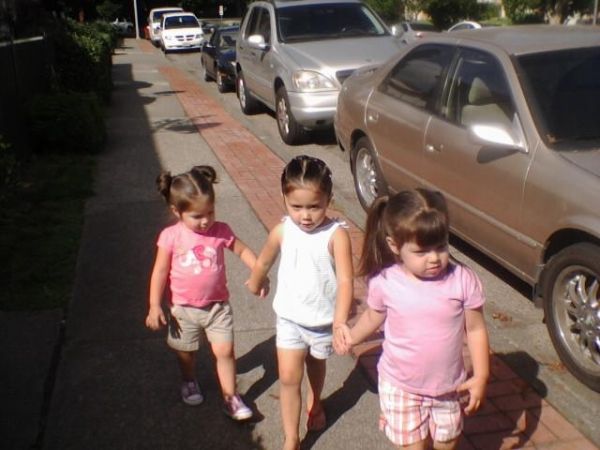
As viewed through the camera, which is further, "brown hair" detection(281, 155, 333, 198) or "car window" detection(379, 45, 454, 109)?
"car window" detection(379, 45, 454, 109)

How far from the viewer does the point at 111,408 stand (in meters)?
4.04

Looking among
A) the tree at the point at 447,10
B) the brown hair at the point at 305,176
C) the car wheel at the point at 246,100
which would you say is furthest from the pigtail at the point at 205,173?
the tree at the point at 447,10

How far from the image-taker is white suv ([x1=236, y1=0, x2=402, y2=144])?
10.2m

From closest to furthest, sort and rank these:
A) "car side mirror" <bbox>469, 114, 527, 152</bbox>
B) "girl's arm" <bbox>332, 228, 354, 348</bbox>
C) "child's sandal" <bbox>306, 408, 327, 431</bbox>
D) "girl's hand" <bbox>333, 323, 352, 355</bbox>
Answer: "girl's hand" <bbox>333, 323, 352, 355</bbox> → "girl's arm" <bbox>332, 228, 354, 348</bbox> → "child's sandal" <bbox>306, 408, 327, 431</bbox> → "car side mirror" <bbox>469, 114, 527, 152</bbox>

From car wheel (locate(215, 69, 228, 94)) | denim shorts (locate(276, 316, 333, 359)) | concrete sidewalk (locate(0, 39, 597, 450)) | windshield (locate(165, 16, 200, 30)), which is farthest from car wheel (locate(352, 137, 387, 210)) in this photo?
windshield (locate(165, 16, 200, 30))

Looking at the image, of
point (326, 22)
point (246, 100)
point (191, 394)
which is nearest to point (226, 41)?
point (246, 100)

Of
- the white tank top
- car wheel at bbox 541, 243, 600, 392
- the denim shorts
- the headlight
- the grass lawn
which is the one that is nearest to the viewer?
the white tank top

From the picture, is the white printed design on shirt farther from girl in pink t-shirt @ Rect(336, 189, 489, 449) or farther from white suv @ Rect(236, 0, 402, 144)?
white suv @ Rect(236, 0, 402, 144)

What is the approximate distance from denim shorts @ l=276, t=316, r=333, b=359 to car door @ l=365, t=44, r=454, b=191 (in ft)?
9.17

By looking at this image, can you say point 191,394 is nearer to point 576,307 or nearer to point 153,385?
point 153,385

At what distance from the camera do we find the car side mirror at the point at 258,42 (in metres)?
11.5

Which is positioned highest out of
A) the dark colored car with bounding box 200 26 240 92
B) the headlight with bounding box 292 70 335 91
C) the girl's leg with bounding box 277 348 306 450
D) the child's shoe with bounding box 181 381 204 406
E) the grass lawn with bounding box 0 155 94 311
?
the girl's leg with bounding box 277 348 306 450

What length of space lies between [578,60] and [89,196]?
482 centimetres

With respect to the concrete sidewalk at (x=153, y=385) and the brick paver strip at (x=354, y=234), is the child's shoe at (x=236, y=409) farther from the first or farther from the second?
the brick paver strip at (x=354, y=234)
